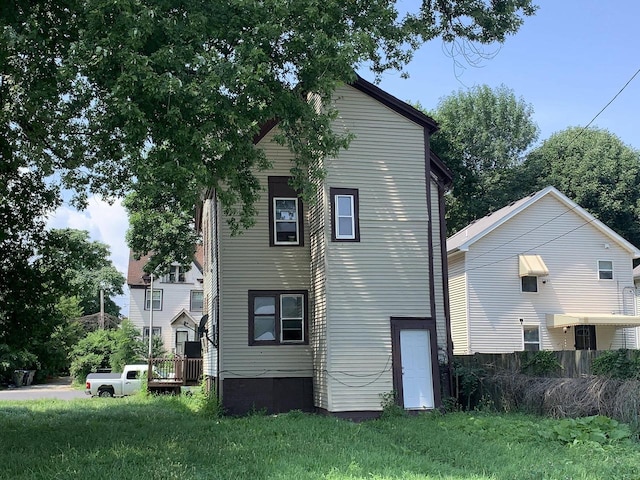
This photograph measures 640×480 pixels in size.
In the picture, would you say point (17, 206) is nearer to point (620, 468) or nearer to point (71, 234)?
point (71, 234)

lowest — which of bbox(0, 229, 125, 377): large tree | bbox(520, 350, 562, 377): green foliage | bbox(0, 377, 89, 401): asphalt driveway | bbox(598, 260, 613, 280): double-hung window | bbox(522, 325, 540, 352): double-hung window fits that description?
bbox(0, 377, 89, 401): asphalt driveway

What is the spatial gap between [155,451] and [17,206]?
738 centimetres

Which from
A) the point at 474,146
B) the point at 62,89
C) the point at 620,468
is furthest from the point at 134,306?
the point at 620,468

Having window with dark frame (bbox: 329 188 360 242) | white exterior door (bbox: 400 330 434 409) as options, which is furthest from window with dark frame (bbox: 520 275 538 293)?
window with dark frame (bbox: 329 188 360 242)

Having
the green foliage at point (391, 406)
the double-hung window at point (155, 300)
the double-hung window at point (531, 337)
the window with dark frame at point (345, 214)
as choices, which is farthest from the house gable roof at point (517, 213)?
the double-hung window at point (155, 300)

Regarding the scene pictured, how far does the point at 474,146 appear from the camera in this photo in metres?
41.8

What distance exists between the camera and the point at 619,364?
44.3ft

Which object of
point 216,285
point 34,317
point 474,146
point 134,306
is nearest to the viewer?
point 34,317

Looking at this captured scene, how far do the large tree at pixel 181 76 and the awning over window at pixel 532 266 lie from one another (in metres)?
15.8

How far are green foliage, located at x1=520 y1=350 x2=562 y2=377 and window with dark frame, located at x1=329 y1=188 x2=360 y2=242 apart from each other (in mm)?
5274

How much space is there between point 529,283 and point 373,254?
515 inches

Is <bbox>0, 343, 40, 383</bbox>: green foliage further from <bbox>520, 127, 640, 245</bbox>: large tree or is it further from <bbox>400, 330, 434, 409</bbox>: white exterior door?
<bbox>520, 127, 640, 245</bbox>: large tree

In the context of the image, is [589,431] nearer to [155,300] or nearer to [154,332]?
[154,332]

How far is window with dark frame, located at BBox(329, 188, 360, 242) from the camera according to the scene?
15953mm
